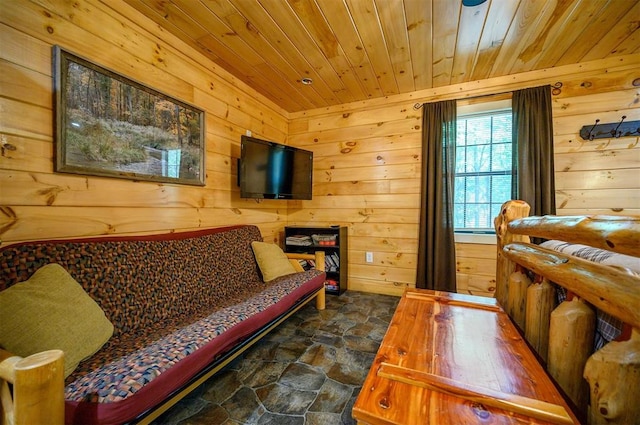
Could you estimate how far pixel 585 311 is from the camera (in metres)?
0.83

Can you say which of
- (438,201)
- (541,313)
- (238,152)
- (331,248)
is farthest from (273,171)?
(541,313)

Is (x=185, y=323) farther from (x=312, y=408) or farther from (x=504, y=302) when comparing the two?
(x=504, y=302)

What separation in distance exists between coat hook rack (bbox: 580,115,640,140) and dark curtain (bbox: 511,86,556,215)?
0.30 metres

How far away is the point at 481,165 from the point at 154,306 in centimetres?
324

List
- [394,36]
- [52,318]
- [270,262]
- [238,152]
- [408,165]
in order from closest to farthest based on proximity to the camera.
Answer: [52,318] → [394,36] → [270,262] → [238,152] → [408,165]

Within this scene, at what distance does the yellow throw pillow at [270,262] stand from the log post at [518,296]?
1.74 meters

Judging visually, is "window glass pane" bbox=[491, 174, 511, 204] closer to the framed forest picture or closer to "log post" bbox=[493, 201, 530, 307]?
"log post" bbox=[493, 201, 530, 307]

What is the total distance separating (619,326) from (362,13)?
2098 mm

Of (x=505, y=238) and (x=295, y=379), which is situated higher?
(x=505, y=238)

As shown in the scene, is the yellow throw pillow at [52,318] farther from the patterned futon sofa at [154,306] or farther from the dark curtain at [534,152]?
the dark curtain at [534,152]

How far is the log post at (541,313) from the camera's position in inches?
42.8

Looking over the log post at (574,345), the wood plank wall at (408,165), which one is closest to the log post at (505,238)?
the log post at (574,345)

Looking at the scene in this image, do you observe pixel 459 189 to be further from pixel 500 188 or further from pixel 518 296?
pixel 518 296

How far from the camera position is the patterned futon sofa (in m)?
0.91
